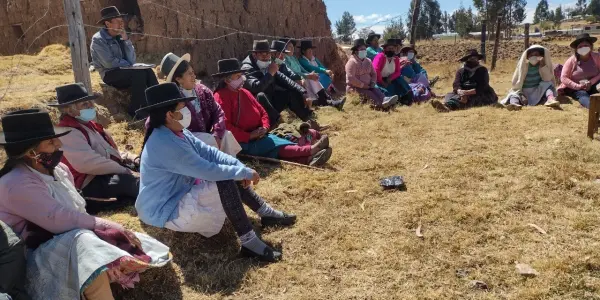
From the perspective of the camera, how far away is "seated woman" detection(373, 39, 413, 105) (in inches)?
387

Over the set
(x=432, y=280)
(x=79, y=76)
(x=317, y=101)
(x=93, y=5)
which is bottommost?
(x=432, y=280)

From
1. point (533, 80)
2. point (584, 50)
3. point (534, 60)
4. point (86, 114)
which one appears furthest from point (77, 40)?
point (584, 50)

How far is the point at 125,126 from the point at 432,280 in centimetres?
510

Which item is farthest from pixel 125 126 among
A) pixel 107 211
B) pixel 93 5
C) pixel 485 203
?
pixel 485 203

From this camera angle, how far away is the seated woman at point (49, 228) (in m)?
2.69

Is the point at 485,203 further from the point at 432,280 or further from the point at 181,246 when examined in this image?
the point at 181,246

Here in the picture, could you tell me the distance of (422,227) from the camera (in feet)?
12.9

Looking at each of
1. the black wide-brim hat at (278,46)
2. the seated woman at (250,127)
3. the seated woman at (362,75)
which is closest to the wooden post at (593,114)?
the seated woman at (250,127)

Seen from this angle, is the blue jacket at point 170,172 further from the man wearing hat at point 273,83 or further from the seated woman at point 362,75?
the seated woman at point 362,75

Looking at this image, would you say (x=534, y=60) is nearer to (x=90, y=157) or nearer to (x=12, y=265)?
(x=90, y=157)

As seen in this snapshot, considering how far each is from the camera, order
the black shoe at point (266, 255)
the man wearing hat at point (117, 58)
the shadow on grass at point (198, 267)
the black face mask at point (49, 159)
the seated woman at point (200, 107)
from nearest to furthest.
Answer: the black face mask at point (49, 159) < the shadow on grass at point (198, 267) < the black shoe at point (266, 255) < the seated woman at point (200, 107) < the man wearing hat at point (117, 58)

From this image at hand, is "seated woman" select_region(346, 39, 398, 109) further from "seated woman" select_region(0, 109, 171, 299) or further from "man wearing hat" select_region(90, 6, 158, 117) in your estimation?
"seated woman" select_region(0, 109, 171, 299)

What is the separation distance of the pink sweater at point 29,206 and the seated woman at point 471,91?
7084mm

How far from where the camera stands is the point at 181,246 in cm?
384
